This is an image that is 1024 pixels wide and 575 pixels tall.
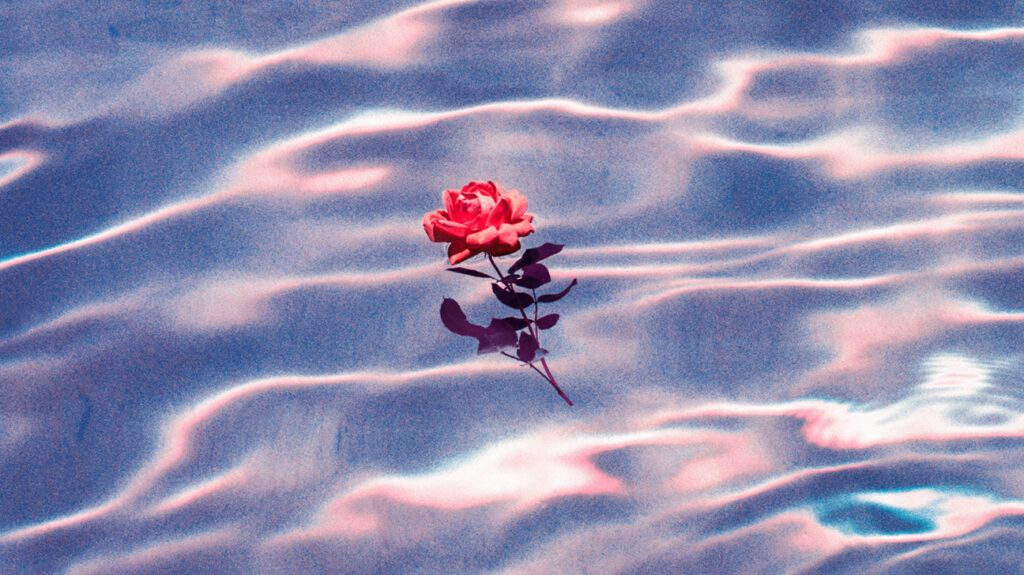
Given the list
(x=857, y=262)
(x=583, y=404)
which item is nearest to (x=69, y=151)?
(x=583, y=404)

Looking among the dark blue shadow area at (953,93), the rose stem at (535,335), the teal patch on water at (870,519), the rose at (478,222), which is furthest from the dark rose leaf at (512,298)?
the dark blue shadow area at (953,93)

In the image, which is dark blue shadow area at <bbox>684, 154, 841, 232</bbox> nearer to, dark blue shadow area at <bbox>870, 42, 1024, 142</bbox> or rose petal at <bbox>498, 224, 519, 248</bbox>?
dark blue shadow area at <bbox>870, 42, 1024, 142</bbox>

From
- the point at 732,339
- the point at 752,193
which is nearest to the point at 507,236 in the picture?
the point at 732,339

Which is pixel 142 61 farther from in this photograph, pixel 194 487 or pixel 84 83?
pixel 194 487

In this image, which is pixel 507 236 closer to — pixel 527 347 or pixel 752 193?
pixel 527 347

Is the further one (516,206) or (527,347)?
(527,347)

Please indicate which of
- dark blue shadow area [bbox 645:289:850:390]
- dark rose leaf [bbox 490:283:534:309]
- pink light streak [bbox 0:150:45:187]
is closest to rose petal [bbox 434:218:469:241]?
dark rose leaf [bbox 490:283:534:309]
